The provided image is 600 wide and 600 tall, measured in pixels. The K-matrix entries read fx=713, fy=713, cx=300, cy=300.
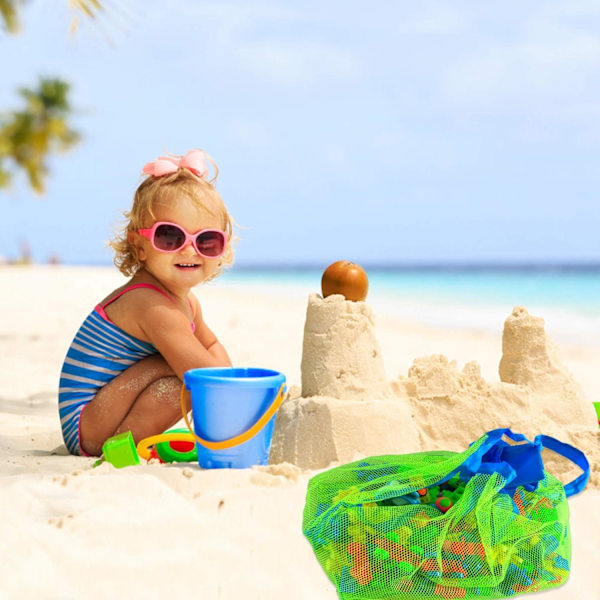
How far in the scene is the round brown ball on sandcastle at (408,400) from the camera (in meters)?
2.40

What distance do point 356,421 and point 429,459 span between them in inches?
12.8

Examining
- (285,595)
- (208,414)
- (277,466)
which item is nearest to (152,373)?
(208,414)

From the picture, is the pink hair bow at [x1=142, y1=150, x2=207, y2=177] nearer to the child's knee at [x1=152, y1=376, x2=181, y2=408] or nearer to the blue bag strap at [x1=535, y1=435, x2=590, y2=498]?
the child's knee at [x1=152, y1=376, x2=181, y2=408]

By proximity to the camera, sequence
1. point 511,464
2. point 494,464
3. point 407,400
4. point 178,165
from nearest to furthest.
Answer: point 494,464, point 511,464, point 407,400, point 178,165

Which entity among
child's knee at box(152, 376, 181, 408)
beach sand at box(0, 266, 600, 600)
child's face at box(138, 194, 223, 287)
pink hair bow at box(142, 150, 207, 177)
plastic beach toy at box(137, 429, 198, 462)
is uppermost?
pink hair bow at box(142, 150, 207, 177)

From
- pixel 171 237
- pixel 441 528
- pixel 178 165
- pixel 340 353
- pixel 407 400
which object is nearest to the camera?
pixel 441 528

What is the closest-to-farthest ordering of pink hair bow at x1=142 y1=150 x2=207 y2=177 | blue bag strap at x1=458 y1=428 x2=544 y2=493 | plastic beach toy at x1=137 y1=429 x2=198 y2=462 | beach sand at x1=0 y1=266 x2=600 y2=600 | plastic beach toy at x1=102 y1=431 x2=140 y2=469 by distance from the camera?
beach sand at x1=0 y1=266 x2=600 y2=600 < blue bag strap at x1=458 y1=428 x2=544 y2=493 < plastic beach toy at x1=102 y1=431 x2=140 y2=469 < plastic beach toy at x1=137 y1=429 x2=198 y2=462 < pink hair bow at x1=142 y1=150 x2=207 y2=177

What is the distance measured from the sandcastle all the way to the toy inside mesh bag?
0.31 metres

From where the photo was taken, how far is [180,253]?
286 centimetres

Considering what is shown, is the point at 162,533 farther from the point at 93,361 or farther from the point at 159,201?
the point at 159,201

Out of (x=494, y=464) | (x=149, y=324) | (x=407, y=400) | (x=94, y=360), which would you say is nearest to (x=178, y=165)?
(x=149, y=324)

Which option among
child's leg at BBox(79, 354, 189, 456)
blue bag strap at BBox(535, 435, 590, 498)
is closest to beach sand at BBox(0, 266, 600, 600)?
blue bag strap at BBox(535, 435, 590, 498)

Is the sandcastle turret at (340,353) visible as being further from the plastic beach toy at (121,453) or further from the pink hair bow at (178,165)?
the pink hair bow at (178,165)

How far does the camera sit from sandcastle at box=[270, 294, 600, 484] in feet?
7.86
